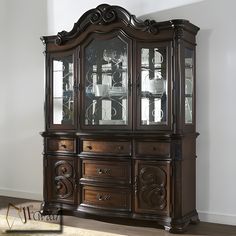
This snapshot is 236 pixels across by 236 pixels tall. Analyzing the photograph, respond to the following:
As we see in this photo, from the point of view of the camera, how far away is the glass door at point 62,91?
4.12m

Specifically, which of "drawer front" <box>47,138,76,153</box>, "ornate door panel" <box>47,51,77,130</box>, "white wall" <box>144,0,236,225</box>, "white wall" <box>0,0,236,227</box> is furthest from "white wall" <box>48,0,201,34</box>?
"drawer front" <box>47,138,76,153</box>

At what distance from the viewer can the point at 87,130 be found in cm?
398

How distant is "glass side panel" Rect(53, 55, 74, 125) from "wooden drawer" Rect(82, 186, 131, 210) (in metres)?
0.71

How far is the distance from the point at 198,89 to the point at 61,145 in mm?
1443

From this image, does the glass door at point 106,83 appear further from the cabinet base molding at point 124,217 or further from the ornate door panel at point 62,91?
the cabinet base molding at point 124,217

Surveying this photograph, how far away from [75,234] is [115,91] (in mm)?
1350

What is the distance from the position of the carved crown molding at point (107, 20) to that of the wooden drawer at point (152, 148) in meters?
0.98

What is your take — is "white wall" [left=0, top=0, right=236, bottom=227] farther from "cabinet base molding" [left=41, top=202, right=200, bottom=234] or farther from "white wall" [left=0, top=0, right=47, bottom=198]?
"cabinet base molding" [left=41, top=202, right=200, bottom=234]

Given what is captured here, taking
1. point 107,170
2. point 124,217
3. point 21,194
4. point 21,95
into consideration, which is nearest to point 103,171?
point 107,170

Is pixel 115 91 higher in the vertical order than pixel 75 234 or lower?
higher

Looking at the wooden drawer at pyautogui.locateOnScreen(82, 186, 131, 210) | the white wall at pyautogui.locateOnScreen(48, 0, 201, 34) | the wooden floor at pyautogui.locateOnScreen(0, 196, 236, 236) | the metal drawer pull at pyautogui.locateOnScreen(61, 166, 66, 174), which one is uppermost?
the white wall at pyautogui.locateOnScreen(48, 0, 201, 34)

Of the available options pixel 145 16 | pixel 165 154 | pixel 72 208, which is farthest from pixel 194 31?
pixel 72 208

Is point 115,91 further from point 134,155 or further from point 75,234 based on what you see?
point 75,234

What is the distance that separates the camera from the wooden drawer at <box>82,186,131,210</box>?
377 centimetres
